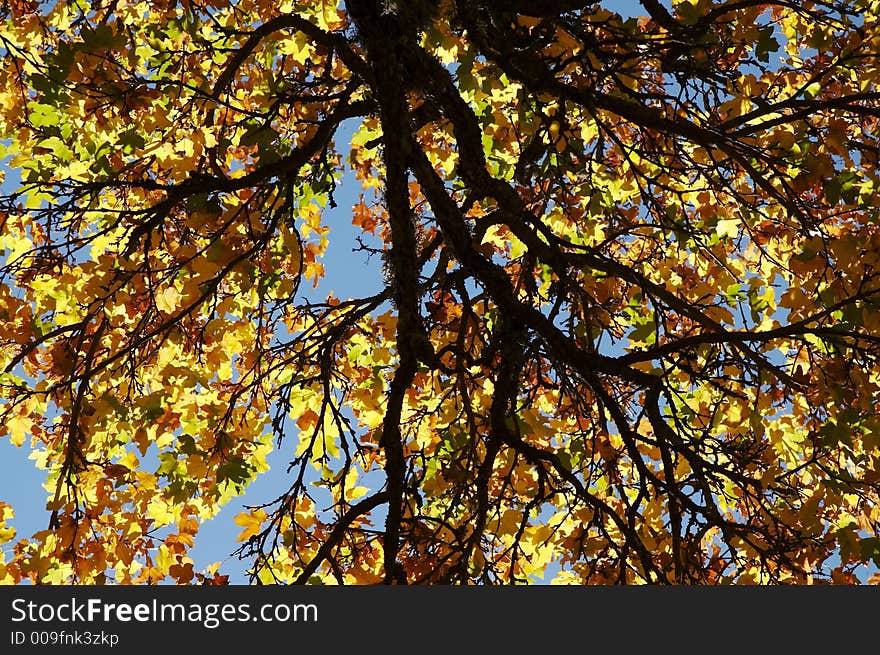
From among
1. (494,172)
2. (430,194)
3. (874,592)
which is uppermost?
(494,172)

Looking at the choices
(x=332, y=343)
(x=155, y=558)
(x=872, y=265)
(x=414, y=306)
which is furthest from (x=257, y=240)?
(x=872, y=265)

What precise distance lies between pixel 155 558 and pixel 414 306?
8.03 feet

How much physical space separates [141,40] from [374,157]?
6.80 feet

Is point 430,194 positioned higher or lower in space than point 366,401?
higher

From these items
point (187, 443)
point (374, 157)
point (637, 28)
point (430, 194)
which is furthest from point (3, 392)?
→ point (637, 28)

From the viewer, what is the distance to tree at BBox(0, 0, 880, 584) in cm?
448

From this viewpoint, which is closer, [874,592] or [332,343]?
[874,592]

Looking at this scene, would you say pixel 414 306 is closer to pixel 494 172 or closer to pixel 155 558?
pixel 494 172

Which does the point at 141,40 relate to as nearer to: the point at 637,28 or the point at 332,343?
the point at 332,343

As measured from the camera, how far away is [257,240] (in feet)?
16.6

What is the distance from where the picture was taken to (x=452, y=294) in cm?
622

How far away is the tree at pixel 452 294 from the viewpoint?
448 cm

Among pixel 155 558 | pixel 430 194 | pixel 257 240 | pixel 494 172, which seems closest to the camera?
pixel 430 194

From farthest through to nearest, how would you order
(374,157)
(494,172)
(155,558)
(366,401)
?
1. (374,157)
2. (494,172)
3. (366,401)
4. (155,558)
